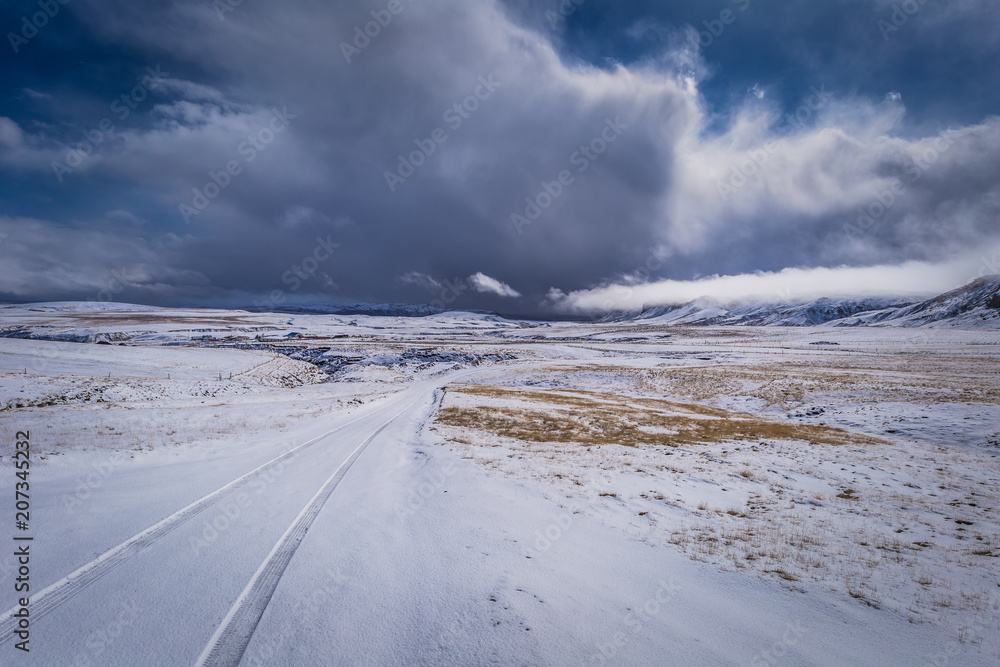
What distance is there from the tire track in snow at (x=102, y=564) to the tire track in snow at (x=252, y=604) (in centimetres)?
216

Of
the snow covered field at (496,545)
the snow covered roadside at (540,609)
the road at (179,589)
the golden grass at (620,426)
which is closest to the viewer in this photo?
the road at (179,589)

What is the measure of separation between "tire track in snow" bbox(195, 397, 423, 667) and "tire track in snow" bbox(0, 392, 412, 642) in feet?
7.10

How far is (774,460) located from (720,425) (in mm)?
8706

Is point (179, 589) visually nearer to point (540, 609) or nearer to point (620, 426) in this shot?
point (540, 609)

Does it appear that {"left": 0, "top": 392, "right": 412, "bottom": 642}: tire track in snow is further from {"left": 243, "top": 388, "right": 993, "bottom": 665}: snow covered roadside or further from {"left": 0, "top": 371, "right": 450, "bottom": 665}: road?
{"left": 243, "top": 388, "right": 993, "bottom": 665}: snow covered roadside

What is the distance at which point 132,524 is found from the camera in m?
7.48

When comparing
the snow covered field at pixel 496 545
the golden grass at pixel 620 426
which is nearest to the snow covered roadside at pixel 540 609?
the snow covered field at pixel 496 545

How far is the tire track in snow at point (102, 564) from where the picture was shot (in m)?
4.88

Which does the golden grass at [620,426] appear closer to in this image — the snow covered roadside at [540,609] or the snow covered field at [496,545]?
the snow covered field at [496,545]

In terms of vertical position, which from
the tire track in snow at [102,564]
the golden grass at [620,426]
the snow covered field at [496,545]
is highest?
the tire track in snow at [102,564]

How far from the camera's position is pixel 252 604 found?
17.3ft

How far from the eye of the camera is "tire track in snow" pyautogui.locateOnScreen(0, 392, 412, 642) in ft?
16.0

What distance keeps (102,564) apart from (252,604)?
2.91 metres

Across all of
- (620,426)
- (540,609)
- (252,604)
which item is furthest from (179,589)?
(620,426)
